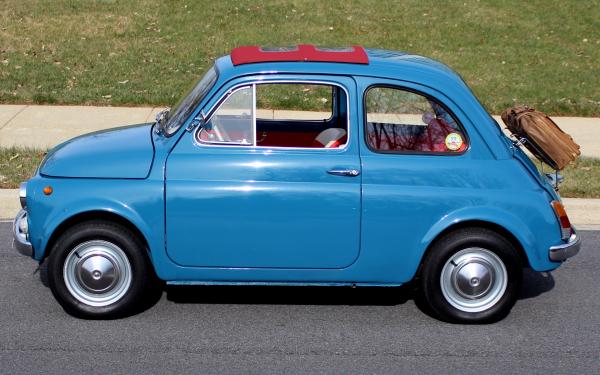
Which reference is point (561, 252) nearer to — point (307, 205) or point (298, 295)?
point (307, 205)

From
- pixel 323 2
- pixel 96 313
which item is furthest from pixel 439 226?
pixel 323 2

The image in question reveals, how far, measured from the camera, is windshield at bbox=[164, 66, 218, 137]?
598cm

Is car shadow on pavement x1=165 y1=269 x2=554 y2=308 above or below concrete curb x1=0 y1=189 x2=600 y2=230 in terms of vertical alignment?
below

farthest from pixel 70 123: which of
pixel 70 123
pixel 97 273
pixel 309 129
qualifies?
pixel 97 273

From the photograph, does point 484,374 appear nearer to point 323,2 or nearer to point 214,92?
point 214,92

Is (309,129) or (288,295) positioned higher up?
(309,129)

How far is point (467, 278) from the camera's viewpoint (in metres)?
5.96

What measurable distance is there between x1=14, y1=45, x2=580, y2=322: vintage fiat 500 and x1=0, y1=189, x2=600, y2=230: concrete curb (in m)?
2.36

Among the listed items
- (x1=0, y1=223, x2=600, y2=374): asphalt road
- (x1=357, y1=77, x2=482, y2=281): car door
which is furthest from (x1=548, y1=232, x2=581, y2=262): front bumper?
(x1=357, y1=77, x2=482, y2=281): car door

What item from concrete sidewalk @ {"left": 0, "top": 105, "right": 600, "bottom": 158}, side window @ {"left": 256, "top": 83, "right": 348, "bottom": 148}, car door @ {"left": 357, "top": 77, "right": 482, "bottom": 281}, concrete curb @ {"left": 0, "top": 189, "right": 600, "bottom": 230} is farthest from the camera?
concrete sidewalk @ {"left": 0, "top": 105, "right": 600, "bottom": 158}

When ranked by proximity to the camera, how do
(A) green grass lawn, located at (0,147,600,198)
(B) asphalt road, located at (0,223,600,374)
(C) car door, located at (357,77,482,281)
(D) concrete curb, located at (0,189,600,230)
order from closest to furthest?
(B) asphalt road, located at (0,223,600,374), (C) car door, located at (357,77,482,281), (D) concrete curb, located at (0,189,600,230), (A) green grass lawn, located at (0,147,600,198)

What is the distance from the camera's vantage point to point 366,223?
5.82m

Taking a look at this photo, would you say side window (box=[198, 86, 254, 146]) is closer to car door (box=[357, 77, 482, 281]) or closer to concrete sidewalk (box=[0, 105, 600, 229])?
car door (box=[357, 77, 482, 281])

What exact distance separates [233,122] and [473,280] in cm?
184
